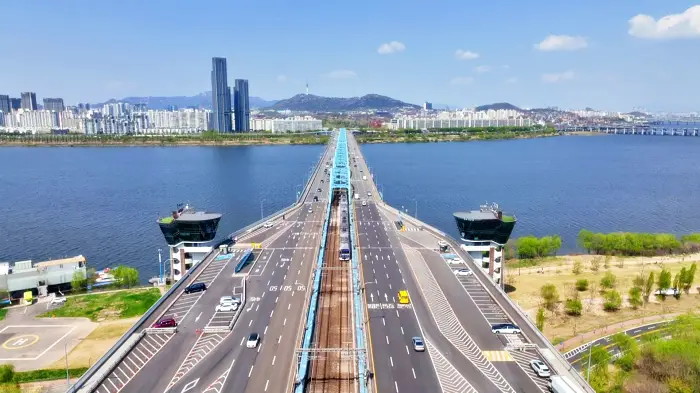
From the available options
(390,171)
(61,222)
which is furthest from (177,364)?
(390,171)

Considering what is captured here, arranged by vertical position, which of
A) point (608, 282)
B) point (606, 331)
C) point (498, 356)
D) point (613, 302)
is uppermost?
point (498, 356)

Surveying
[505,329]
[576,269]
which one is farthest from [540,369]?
[576,269]

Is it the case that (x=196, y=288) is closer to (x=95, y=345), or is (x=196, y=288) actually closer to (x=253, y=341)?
(x=95, y=345)

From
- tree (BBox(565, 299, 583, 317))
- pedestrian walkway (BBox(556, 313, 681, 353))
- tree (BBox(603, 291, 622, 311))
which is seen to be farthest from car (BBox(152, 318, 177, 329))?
tree (BBox(603, 291, 622, 311))

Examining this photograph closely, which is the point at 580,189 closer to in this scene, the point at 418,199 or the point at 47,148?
the point at 418,199

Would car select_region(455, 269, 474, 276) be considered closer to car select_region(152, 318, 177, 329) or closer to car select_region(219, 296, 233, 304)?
car select_region(219, 296, 233, 304)
